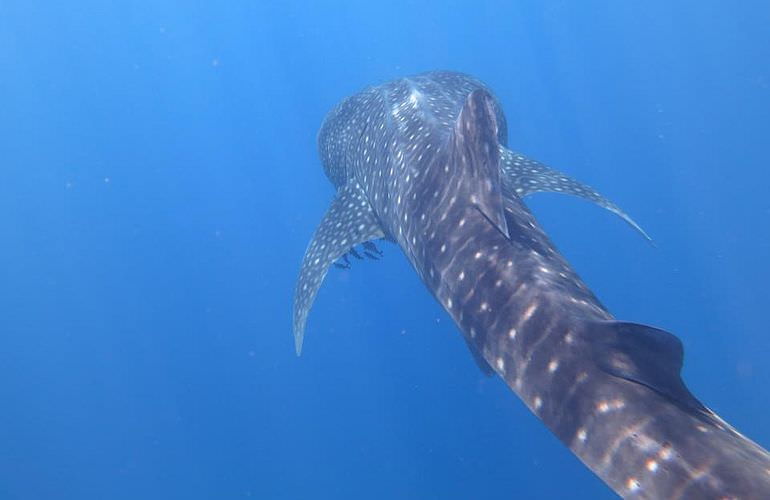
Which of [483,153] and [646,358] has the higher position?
[483,153]

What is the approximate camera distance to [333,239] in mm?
8359

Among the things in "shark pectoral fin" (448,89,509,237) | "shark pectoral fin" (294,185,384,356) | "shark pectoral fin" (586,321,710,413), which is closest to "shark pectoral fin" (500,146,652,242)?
"shark pectoral fin" (294,185,384,356)

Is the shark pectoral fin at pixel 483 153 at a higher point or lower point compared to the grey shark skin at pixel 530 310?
higher

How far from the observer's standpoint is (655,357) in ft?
10.3

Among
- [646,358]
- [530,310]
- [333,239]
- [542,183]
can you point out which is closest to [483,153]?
[530,310]

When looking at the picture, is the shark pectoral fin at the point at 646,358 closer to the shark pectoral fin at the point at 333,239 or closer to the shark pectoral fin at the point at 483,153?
the shark pectoral fin at the point at 483,153

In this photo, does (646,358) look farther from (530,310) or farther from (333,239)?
(333,239)

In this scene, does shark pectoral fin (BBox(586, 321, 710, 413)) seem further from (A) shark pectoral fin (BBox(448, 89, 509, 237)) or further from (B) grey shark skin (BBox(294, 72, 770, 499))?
(A) shark pectoral fin (BBox(448, 89, 509, 237))

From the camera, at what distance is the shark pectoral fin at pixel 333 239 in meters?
8.01

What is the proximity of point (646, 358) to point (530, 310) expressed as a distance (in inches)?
35.8

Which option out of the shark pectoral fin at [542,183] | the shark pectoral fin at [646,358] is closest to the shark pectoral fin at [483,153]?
the shark pectoral fin at [646,358]

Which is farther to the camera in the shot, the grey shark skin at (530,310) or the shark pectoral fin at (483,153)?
the shark pectoral fin at (483,153)

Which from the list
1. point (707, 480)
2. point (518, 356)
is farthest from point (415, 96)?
point (707, 480)

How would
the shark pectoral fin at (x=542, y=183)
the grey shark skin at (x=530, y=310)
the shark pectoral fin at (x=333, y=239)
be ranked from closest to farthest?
the grey shark skin at (x=530, y=310) < the shark pectoral fin at (x=542, y=183) < the shark pectoral fin at (x=333, y=239)
